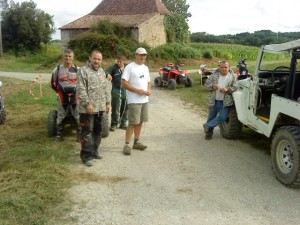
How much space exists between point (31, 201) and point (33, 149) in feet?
7.27

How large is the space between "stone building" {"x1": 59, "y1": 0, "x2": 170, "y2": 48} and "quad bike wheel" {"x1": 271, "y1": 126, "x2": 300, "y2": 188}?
28182 millimetres

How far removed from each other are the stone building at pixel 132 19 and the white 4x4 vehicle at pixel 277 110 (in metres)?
26.5

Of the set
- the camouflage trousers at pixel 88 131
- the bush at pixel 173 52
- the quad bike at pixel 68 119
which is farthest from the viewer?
the bush at pixel 173 52

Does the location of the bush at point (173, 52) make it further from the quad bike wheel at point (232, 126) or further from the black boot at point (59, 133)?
the black boot at point (59, 133)

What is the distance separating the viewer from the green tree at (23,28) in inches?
1550

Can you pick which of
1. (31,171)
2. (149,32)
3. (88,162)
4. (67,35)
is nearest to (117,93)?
(88,162)

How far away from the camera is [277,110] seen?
Result: 203 inches

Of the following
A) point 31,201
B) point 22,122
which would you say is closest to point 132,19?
point 22,122

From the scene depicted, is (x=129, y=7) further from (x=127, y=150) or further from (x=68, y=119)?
(x=127, y=150)

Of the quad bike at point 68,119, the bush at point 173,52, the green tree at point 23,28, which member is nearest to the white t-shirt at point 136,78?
the quad bike at point 68,119

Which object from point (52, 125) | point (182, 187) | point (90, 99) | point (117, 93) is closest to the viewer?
point (182, 187)

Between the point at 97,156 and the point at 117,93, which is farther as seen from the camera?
the point at 117,93

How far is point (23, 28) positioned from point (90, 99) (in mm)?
36624

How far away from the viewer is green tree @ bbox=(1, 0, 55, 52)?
129 ft
